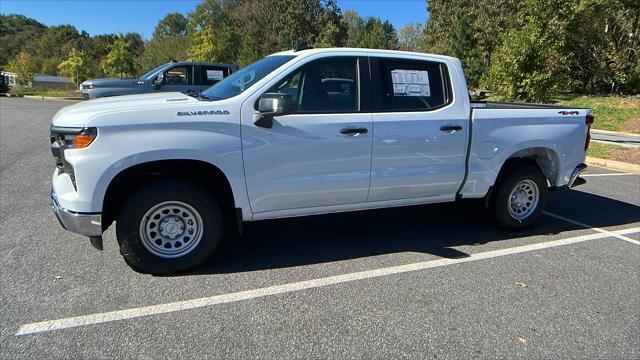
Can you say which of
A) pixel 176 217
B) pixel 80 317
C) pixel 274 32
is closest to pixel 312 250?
pixel 176 217

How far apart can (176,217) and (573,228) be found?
4.67 meters

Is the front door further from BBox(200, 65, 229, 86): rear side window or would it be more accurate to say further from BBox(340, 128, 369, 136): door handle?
BBox(200, 65, 229, 86): rear side window

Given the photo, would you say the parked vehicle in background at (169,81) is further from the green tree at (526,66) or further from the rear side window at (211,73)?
the green tree at (526,66)

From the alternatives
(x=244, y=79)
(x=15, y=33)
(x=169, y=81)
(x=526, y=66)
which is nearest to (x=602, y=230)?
(x=244, y=79)

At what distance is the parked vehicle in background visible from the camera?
12.7 metres

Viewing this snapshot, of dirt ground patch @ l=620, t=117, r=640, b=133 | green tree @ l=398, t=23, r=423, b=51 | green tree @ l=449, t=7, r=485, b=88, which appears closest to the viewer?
dirt ground patch @ l=620, t=117, r=640, b=133

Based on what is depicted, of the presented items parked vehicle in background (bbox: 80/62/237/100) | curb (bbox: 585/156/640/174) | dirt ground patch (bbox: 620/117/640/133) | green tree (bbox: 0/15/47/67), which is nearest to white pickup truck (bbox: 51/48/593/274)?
curb (bbox: 585/156/640/174)

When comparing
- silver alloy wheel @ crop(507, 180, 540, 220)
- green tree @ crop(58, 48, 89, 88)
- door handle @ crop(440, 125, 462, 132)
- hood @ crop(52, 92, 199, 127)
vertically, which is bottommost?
silver alloy wheel @ crop(507, 180, 540, 220)

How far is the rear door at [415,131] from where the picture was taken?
431cm

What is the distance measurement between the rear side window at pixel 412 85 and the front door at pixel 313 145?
12.1 inches

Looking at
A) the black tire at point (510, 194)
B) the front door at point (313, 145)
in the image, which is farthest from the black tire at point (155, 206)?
the black tire at point (510, 194)

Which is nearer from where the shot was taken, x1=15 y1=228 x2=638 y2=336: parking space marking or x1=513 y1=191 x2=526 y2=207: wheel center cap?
x1=15 y1=228 x2=638 y2=336: parking space marking

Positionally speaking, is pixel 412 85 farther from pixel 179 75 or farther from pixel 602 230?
pixel 179 75

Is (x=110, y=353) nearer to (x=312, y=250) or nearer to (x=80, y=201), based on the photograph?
(x=80, y=201)
